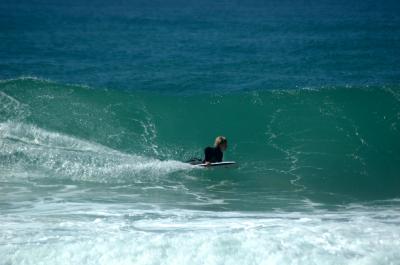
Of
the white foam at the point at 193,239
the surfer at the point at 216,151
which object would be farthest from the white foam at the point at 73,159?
the white foam at the point at 193,239

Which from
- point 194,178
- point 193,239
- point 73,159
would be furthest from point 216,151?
point 193,239

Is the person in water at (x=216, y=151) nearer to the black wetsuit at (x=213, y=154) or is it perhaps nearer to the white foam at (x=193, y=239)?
the black wetsuit at (x=213, y=154)

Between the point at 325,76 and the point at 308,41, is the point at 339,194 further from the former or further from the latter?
the point at 308,41

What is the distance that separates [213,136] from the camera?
19.8 metres

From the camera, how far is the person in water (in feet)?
49.6

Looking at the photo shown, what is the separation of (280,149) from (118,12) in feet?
152

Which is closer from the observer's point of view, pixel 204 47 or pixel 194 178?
pixel 194 178

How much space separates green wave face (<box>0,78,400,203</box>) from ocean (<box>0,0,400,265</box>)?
2.7 inches

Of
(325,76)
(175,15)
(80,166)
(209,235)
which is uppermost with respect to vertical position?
(175,15)

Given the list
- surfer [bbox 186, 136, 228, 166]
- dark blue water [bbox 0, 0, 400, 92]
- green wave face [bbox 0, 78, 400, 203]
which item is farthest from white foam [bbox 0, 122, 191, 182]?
dark blue water [bbox 0, 0, 400, 92]

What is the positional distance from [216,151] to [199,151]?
3049 mm

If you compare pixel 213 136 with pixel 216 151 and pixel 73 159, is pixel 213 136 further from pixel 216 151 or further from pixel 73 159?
pixel 73 159

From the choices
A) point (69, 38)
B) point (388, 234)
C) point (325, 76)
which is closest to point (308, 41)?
point (325, 76)

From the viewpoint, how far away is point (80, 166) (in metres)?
15.5
